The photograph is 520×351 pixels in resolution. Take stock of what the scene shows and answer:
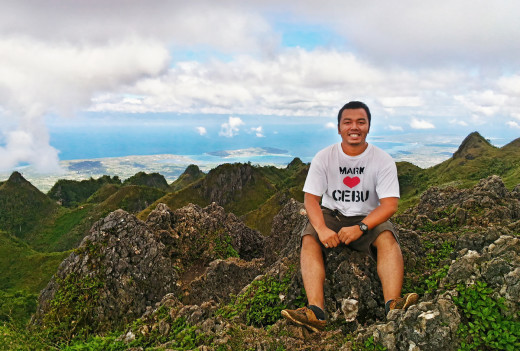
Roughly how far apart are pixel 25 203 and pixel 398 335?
196827 millimetres

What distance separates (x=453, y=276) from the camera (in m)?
6.25

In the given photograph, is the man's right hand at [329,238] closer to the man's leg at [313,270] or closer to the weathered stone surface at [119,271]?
the man's leg at [313,270]

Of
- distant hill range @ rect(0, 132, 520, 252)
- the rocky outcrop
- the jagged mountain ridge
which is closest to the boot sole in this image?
the jagged mountain ridge

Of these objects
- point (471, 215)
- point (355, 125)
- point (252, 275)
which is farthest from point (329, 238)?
point (471, 215)

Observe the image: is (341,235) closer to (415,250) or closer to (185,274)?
(415,250)

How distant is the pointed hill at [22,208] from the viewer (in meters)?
147

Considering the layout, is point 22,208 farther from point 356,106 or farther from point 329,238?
point 356,106

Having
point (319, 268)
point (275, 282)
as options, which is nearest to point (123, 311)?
point (275, 282)

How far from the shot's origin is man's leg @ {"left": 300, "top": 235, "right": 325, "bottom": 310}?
6.74 meters

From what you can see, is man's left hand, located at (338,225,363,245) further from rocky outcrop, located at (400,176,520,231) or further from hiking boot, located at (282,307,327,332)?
rocky outcrop, located at (400,176,520,231)

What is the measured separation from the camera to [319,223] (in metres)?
7.45

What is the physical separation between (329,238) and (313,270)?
0.82m

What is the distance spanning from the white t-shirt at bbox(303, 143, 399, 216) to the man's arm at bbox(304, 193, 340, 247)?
0.72ft

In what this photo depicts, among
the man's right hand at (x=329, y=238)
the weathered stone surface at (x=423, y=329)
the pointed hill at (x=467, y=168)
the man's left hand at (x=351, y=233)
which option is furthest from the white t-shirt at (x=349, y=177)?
the pointed hill at (x=467, y=168)
